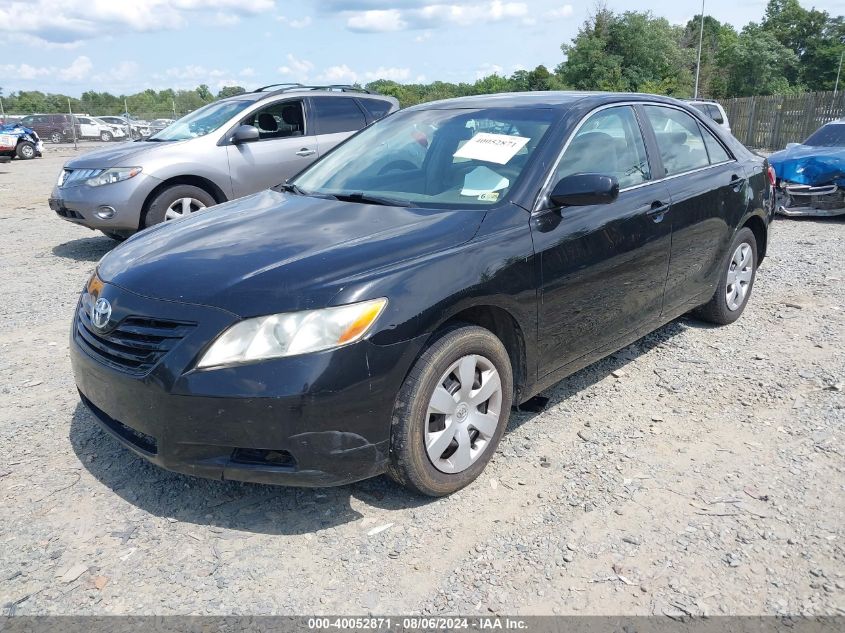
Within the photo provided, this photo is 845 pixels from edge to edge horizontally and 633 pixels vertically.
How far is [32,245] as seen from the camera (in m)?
8.77

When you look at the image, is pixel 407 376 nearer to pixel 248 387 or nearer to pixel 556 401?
pixel 248 387

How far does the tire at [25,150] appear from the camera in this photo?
81.7ft

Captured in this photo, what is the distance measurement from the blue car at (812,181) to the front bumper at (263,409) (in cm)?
894

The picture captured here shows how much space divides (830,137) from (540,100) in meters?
8.80

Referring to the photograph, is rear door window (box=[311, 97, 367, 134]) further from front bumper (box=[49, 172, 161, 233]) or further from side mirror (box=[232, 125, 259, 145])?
front bumper (box=[49, 172, 161, 233])

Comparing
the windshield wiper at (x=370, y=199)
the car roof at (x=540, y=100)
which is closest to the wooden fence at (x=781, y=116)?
the car roof at (x=540, y=100)

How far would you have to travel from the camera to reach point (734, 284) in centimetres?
519

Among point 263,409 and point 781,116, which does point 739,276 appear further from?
point 781,116

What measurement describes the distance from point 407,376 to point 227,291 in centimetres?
78

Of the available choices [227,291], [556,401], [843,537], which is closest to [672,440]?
[556,401]

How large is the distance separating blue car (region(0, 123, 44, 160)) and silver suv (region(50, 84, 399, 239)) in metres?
19.3

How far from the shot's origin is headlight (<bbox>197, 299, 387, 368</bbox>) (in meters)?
2.53

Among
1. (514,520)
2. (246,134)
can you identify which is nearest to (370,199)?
(514,520)

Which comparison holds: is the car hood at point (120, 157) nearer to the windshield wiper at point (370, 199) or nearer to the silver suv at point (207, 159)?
the silver suv at point (207, 159)
